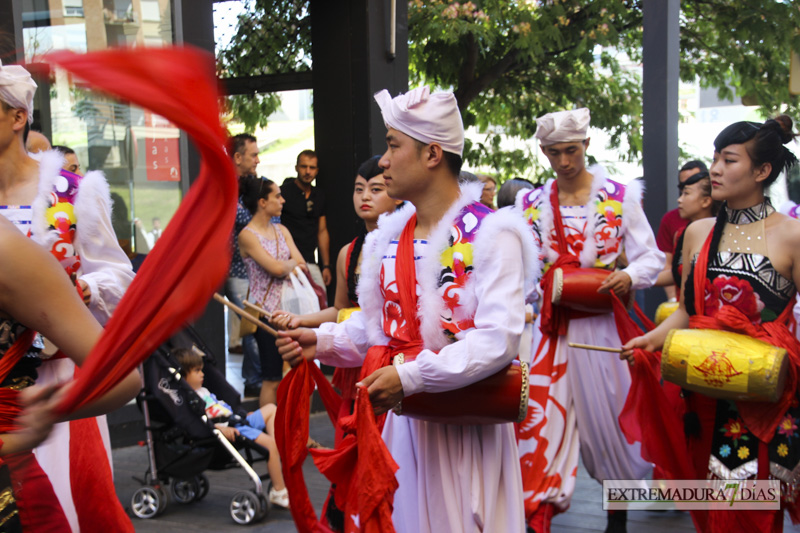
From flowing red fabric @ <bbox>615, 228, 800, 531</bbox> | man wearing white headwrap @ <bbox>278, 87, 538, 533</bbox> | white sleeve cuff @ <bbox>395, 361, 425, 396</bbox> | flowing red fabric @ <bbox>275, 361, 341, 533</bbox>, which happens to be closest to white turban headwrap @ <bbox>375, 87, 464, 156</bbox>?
man wearing white headwrap @ <bbox>278, 87, 538, 533</bbox>

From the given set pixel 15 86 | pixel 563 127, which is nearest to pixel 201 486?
pixel 563 127

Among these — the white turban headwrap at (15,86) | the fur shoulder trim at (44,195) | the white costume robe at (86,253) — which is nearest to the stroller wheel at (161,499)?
the white costume robe at (86,253)

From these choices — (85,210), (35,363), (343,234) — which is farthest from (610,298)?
(343,234)

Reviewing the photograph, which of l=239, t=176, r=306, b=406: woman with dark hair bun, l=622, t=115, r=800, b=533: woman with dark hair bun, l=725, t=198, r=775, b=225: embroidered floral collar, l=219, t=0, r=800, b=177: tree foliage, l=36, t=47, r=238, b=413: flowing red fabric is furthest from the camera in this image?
l=219, t=0, r=800, b=177: tree foliage

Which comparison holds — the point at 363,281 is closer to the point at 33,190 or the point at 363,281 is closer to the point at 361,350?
the point at 361,350

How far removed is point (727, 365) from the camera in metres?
3.87

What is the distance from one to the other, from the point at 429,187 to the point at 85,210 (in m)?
1.37

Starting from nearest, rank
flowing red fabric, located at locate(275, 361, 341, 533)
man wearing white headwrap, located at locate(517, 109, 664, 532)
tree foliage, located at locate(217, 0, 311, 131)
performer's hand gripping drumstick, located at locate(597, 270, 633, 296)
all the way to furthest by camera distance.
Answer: flowing red fabric, located at locate(275, 361, 341, 533) → performer's hand gripping drumstick, located at locate(597, 270, 633, 296) → man wearing white headwrap, located at locate(517, 109, 664, 532) → tree foliage, located at locate(217, 0, 311, 131)

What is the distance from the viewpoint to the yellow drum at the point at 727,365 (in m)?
3.80

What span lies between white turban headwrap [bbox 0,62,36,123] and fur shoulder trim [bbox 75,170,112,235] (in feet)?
2.18

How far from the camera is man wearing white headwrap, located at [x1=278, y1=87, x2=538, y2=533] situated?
296cm

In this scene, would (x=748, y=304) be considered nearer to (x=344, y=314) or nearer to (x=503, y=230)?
(x=503, y=230)

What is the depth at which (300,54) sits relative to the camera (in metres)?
9.59

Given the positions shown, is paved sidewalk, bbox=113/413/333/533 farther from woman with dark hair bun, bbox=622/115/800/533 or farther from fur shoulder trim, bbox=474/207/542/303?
fur shoulder trim, bbox=474/207/542/303
